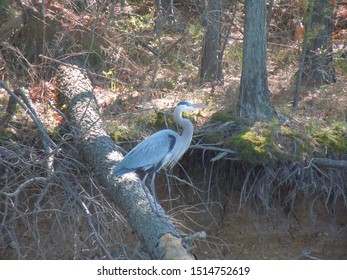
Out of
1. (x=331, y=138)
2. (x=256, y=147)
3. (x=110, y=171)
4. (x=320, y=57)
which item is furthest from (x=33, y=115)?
(x=320, y=57)

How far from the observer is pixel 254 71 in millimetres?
8031

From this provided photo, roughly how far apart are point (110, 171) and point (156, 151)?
0.48m

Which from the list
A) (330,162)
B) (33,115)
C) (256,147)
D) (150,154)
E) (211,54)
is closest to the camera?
(150,154)

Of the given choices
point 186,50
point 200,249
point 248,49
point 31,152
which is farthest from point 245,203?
point 186,50

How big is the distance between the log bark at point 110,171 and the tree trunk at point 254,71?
5.94 feet

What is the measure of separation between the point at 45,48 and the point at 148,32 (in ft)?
7.83

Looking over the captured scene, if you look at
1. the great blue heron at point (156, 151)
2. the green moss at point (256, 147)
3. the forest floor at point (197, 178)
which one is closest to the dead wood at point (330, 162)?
the forest floor at point (197, 178)

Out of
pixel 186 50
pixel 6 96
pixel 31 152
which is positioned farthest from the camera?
pixel 186 50

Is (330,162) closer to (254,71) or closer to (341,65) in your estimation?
(254,71)

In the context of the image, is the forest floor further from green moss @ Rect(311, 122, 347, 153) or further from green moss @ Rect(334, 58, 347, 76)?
green moss @ Rect(334, 58, 347, 76)

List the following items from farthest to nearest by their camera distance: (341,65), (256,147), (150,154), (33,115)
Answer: (341,65) → (256,147) → (33,115) → (150,154)

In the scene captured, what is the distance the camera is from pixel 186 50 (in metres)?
10.2
